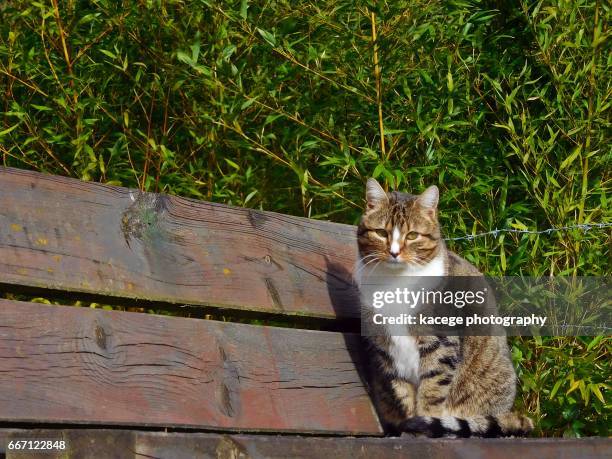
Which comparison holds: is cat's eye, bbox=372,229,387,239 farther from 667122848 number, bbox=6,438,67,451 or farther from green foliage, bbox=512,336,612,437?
667122848 number, bbox=6,438,67,451

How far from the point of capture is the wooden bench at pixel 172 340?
6.63ft

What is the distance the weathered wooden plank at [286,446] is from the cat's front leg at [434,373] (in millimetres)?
979

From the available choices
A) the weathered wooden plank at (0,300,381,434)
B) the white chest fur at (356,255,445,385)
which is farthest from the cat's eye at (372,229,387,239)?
the weathered wooden plank at (0,300,381,434)

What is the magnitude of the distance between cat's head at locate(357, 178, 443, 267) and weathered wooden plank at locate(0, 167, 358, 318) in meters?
0.27

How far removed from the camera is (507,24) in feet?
14.0

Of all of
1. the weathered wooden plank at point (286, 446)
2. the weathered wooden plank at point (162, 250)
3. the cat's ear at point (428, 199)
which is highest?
the cat's ear at point (428, 199)

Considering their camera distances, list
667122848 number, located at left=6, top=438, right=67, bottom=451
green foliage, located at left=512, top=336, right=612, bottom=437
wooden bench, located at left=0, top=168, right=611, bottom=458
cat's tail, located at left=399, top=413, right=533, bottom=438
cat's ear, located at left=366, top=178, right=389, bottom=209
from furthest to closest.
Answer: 1. green foliage, located at left=512, top=336, right=612, bottom=437
2. cat's ear, located at left=366, top=178, right=389, bottom=209
3. cat's tail, located at left=399, top=413, right=533, bottom=438
4. wooden bench, located at left=0, top=168, right=611, bottom=458
5. 667122848 number, located at left=6, top=438, right=67, bottom=451

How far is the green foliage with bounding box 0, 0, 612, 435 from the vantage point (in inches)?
147

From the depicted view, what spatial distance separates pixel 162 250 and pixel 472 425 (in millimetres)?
1260

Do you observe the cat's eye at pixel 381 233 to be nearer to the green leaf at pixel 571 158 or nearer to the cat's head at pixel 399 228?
the cat's head at pixel 399 228

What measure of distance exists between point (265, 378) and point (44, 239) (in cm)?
69

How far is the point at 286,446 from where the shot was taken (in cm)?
193

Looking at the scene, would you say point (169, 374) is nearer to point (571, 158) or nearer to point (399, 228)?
point (399, 228)

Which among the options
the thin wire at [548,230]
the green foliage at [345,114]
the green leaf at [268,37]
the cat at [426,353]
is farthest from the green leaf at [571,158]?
the green leaf at [268,37]
